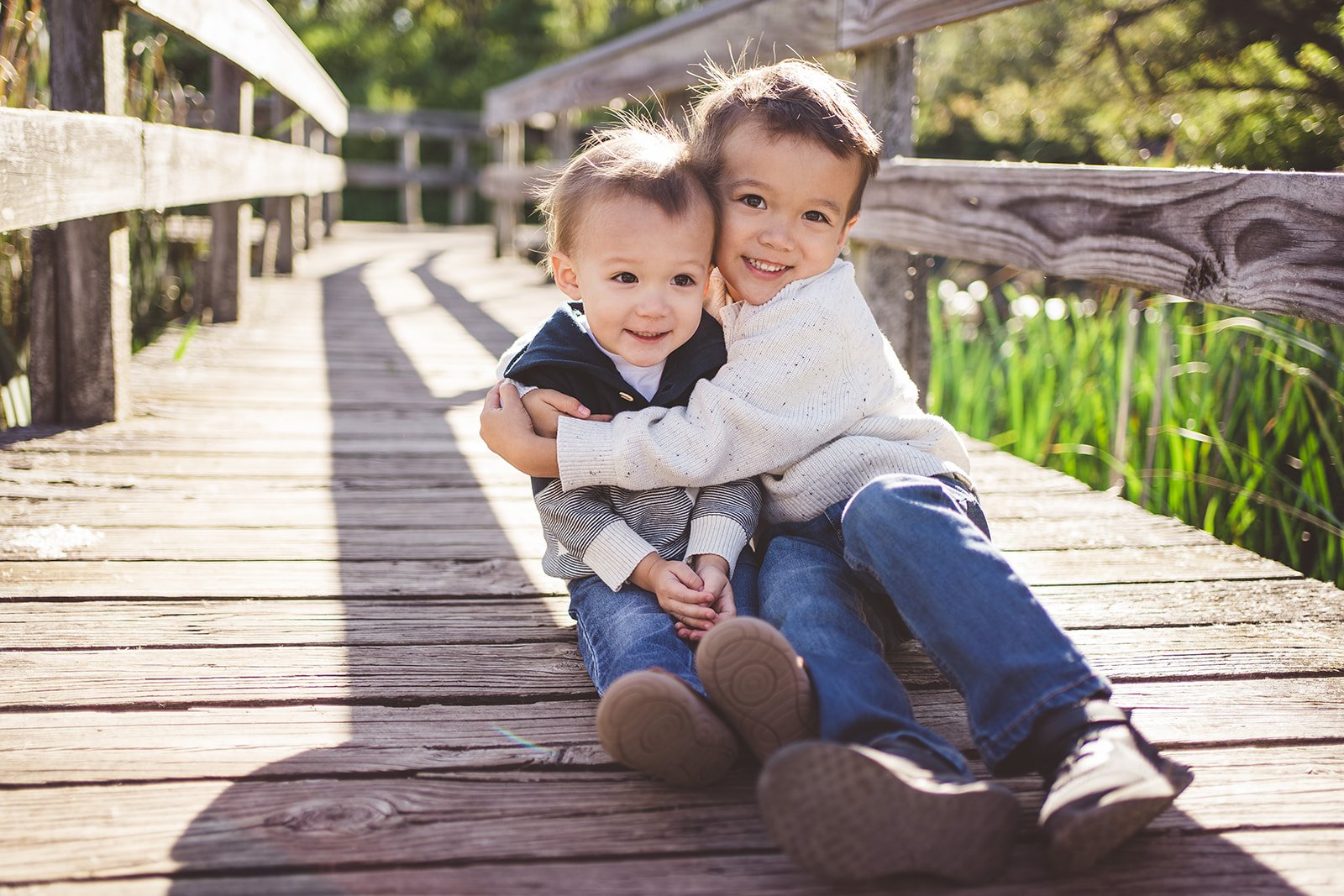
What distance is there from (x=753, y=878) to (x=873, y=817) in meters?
0.16

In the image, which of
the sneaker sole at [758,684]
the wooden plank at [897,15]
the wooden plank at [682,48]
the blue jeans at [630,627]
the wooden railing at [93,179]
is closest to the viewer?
the sneaker sole at [758,684]

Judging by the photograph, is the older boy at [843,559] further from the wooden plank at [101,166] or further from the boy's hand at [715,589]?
the wooden plank at [101,166]

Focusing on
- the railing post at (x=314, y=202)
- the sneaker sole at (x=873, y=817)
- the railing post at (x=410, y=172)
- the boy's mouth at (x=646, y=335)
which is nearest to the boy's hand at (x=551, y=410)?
the boy's mouth at (x=646, y=335)

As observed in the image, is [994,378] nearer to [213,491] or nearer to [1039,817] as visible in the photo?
[213,491]

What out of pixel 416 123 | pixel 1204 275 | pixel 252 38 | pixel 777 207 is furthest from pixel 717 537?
pixel 416 123

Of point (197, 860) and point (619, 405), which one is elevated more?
point (619, 405)

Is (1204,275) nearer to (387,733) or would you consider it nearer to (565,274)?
(565,274)

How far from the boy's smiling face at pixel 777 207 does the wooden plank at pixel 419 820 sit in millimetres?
760

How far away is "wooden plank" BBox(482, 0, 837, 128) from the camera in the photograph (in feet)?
10.3

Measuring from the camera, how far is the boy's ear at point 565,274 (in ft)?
5.61

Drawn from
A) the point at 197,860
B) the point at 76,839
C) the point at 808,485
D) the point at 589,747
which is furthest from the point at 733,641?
the point at 76,839

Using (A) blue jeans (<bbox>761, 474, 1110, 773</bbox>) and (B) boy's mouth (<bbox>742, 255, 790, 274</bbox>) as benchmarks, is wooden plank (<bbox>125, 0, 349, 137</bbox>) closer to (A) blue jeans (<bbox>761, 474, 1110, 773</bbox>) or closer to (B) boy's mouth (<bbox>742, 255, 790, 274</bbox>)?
(B) boy's mouth (<bbox>742, 255, 790, 274</bbox>)

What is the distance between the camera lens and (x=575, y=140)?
465 inches

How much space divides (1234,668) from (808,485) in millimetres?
694
